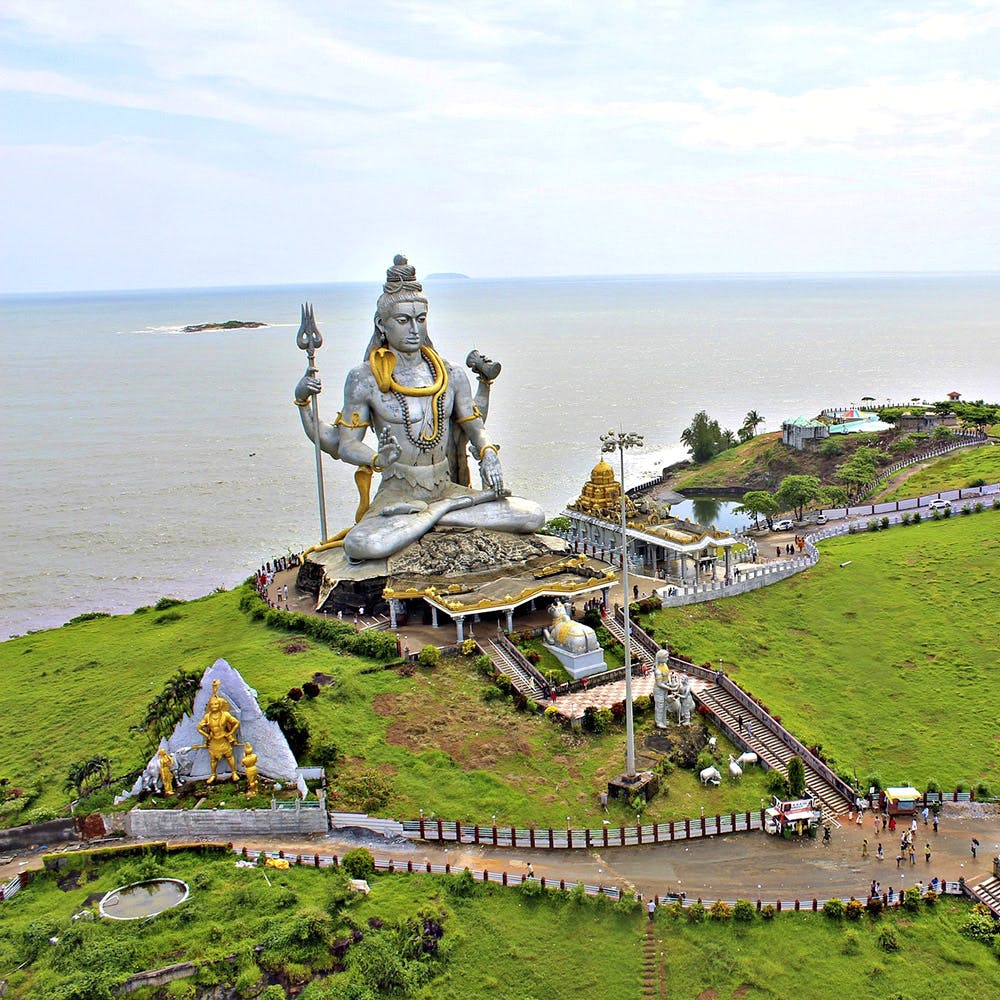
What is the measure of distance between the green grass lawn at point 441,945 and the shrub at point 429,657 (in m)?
9.68

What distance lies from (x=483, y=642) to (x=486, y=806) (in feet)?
29.3

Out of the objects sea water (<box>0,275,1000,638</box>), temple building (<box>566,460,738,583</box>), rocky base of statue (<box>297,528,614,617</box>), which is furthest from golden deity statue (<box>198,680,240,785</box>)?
sea water (<box>0,275,1000,638</box>)

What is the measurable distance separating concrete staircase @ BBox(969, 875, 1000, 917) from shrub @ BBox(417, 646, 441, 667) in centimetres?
1597

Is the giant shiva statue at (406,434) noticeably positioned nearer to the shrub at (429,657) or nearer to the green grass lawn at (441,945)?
the shrub at (429,657)

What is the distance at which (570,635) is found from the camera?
32469 mm

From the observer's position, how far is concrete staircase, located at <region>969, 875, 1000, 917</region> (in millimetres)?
22702

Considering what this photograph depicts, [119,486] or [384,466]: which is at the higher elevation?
[384,466]

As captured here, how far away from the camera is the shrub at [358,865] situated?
22781 mm

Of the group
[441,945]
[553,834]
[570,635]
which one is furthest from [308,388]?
[441,945]

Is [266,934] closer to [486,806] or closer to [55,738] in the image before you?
[486,806]

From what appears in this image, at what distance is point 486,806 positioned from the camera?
25531 mm

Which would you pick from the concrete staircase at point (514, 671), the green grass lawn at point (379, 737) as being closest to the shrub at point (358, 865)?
the green grass lawn at point (379, 737)

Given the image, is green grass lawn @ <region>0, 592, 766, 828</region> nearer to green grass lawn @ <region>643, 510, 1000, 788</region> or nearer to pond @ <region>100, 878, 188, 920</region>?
pond @ <region>100, 878, 188, 920</region>

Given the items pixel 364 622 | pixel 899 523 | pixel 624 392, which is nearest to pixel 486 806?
pixel 364 622
